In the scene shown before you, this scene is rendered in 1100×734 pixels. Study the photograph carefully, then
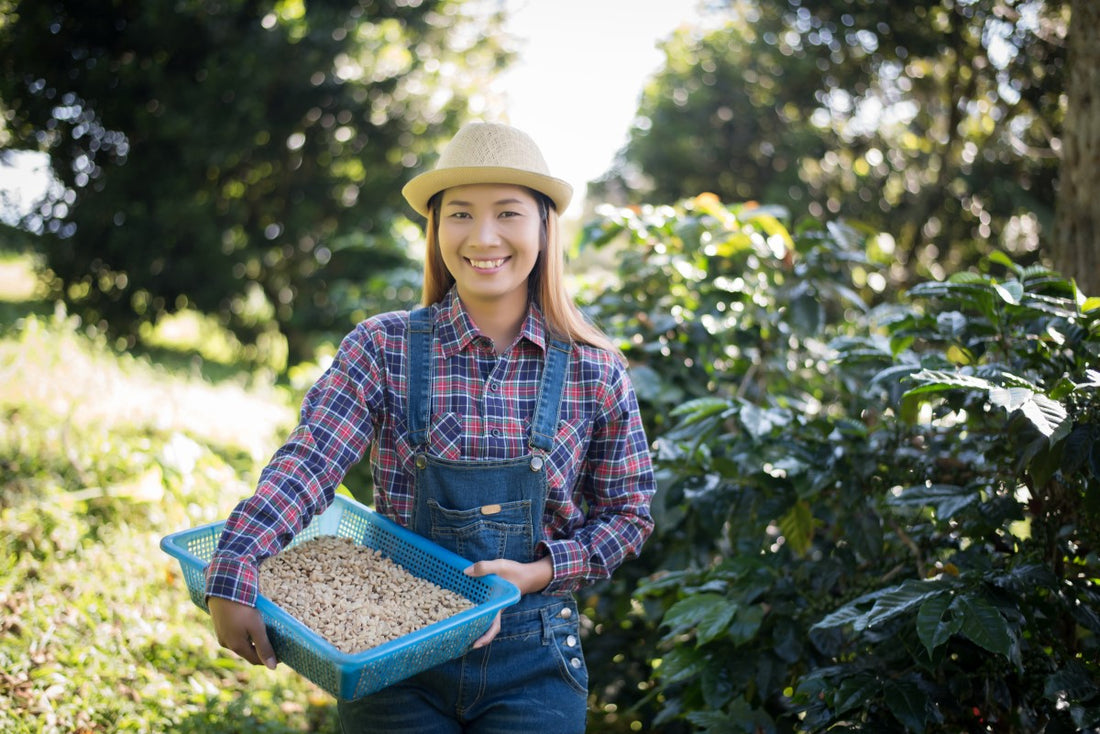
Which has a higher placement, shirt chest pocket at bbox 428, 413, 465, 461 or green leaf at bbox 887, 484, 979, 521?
shirt chest pocket at bbox 428, 413, 465, 461

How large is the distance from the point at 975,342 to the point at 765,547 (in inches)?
26.7

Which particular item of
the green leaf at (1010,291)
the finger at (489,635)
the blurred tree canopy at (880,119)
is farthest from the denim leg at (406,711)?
the blurred tree canopy at (880,119)

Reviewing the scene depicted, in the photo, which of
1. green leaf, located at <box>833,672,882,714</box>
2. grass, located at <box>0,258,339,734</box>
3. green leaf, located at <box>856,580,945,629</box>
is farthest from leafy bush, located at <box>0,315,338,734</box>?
green leaf, located at <box>856,580,945,629</box>

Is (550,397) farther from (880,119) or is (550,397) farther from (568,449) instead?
(880,119)

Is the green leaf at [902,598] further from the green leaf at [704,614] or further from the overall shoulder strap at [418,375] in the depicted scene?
the overall shoulder strap at [418,375]

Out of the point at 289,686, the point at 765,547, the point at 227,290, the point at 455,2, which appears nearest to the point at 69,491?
the point at 289,686

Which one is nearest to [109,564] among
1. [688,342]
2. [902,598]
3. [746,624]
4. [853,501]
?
[688,342]

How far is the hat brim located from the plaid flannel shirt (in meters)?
0.21

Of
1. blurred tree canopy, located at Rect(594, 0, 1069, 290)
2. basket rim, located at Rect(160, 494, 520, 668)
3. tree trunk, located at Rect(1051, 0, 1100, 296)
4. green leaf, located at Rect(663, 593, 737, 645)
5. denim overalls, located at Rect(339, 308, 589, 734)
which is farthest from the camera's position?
blurred tree canopy, located at Rect(594, 0, 1069, 290)

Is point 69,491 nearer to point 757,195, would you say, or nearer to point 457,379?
point 457,379

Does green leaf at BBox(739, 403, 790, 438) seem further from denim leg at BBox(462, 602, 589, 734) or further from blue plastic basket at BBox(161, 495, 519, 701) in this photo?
blue plastic basket at BBox(161, 495, 519, 701)

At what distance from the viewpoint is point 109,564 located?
9.30 feet

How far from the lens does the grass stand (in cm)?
220

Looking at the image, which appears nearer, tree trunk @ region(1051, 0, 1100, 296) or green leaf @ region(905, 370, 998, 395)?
green leaf @ region(905, 370, 998, 395)
